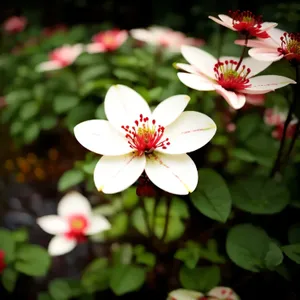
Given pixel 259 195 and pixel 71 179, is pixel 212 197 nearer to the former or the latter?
pixel 259 195

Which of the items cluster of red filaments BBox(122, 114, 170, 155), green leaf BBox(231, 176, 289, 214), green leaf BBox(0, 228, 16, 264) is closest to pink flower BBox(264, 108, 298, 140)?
green leaf BBox(231, 176, 289, 214)

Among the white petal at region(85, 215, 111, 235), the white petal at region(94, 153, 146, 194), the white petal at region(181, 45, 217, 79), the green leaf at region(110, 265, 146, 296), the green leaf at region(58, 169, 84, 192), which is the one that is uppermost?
the white petal at region(181, 45, 217, 79)

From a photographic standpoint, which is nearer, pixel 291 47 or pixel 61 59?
pixel 291 47

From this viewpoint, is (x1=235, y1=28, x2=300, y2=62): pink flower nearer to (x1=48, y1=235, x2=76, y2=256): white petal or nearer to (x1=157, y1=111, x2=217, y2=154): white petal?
(x1=157, y1=111, x2=217, y2=154): white petal

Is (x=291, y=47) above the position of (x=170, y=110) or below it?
above

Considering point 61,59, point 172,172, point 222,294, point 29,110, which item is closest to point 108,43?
point 61,59

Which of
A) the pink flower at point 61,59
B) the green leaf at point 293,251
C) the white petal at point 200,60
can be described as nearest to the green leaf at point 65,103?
the pink flower at point 61,59

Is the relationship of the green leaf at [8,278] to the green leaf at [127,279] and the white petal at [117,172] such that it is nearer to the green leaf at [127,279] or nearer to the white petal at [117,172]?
the green leaf at [127,279]
